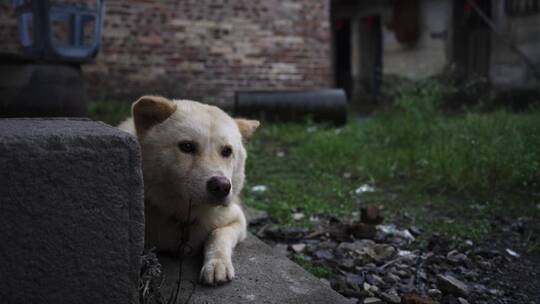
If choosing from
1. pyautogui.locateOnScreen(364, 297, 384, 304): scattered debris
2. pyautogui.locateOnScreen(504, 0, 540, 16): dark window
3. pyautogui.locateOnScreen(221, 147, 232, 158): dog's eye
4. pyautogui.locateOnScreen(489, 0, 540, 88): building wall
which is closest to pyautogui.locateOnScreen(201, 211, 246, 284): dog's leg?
pyautogui.locateOnScreen(221, 147, 232, 158): dog's eye

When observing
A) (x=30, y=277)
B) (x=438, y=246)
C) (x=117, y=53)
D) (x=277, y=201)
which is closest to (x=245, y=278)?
(x=30, y=277)

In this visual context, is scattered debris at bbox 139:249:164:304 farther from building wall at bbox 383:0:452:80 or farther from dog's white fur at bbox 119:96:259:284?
building wall at bbox 383:0:452:80

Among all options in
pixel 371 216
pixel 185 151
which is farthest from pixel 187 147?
pixel 371 216

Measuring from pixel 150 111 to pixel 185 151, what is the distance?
0.25 m

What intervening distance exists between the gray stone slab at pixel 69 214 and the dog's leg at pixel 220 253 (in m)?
0.49

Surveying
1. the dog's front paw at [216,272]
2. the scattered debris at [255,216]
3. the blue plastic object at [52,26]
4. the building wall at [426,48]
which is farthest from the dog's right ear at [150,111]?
the building wall at [426,48]

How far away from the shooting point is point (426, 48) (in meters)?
14.3

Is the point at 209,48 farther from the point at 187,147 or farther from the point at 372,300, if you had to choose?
the point at 372,300

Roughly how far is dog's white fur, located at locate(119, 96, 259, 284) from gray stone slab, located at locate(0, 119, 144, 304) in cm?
57

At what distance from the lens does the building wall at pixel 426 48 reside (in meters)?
13.8

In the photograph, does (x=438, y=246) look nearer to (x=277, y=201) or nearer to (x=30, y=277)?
(x=277, y=201)

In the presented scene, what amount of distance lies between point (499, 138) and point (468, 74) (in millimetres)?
9819

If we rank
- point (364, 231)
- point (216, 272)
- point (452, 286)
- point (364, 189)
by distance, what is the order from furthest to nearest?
point (364, 189) < point (364, 231) < point (452, 286) < point (216, 272)

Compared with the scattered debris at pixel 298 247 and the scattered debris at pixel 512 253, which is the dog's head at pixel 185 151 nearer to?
the scattered debris at pixel 298 247
